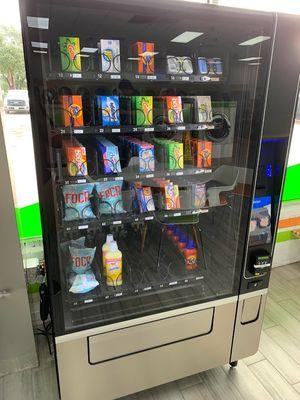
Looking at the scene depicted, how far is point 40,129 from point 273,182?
40.3 inches

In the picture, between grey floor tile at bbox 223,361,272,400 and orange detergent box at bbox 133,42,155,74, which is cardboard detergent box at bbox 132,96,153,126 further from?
grey floor tile at bbox 223,361,272,400

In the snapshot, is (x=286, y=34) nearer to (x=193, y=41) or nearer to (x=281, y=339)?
(x=193, y=41)

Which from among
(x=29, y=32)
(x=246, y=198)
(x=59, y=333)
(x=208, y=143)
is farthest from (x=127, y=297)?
(x=29, y=32)

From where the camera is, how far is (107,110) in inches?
52.6

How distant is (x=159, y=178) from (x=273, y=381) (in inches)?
52.3

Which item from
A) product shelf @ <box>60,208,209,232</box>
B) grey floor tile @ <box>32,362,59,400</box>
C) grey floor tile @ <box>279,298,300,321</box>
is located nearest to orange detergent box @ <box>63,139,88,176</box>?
product shelf @ <box>60,208,209,232</box>

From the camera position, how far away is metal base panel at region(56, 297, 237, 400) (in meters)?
1.41

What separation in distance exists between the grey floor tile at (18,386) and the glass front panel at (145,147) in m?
0.64

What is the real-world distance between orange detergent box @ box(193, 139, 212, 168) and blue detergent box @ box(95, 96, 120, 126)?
1.44ft

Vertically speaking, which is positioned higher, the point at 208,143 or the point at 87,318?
the point at 208,143

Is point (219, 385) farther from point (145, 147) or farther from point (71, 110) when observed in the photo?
point (71, 110)

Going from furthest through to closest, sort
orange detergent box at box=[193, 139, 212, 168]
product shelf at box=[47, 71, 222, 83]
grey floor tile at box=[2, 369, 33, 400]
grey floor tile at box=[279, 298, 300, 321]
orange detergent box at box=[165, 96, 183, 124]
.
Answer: grey floor tile at box=[279, 298, 300, 321] < grey floor tile at box=[2, 369, 33, 400] < orange detergent box at box=[193, 139, 212, 168] < orange detergent box at box=[165, 96, 183, 124] < product shelf at box=[47, 71, 222, 83]

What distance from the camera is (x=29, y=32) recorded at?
969 mm

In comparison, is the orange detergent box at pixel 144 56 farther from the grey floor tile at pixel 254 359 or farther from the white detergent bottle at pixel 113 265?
the grey floor tile at pixel 254 359
